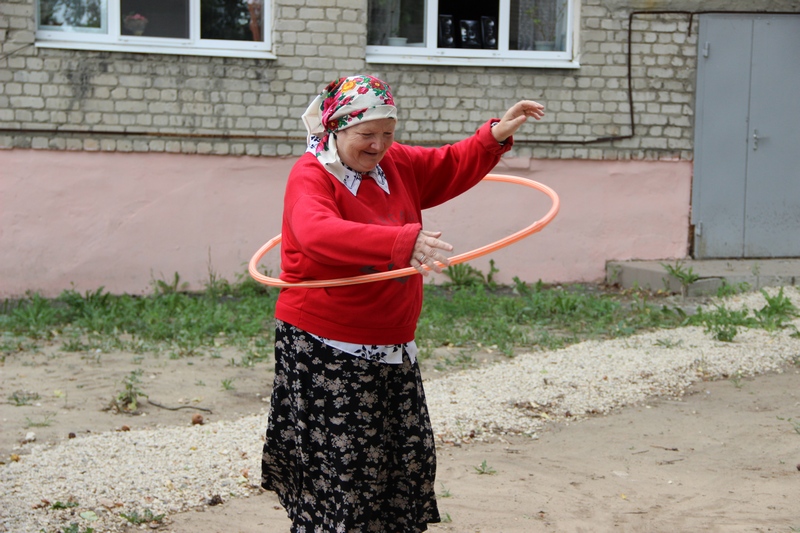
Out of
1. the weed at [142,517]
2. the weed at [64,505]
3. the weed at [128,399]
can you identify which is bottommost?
the weed at [142,517]

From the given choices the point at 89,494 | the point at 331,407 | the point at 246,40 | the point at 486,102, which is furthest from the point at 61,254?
the point at 331,407

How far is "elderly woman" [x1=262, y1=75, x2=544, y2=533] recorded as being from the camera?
309 centimetres

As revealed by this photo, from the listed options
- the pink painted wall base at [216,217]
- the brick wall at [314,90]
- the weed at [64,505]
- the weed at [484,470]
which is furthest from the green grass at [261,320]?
the weed at [64,505]

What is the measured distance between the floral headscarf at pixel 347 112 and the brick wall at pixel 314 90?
6671 mm

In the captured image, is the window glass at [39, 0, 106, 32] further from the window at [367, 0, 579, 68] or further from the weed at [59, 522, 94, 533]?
the weed at [59, 522, 94, 533]

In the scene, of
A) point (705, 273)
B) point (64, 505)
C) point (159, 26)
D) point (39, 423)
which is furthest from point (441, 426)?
point (159, 26)

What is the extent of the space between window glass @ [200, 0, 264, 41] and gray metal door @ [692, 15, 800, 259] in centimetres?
487

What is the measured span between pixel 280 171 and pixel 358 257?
23.9ft

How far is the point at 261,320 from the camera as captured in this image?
325 inches

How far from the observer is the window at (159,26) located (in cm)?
939

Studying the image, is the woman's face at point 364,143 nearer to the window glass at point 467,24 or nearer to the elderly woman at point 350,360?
the elderly woman at point 350,360

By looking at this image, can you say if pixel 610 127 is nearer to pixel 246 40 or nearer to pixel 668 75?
pixel 668 75

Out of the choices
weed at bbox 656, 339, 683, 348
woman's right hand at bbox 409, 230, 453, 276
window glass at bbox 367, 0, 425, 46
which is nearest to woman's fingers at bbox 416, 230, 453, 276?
woman's right hand at bbox 409, 230, 453, 276

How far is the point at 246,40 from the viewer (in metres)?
9.76
